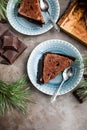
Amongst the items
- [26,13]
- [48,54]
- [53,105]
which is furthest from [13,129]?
[26,13]

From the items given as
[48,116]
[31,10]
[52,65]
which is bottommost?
[48,116]

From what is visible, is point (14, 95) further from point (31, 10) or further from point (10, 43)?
point (31, 10)

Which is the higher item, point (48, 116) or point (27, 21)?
point (27, 21)

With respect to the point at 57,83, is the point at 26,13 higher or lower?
higher

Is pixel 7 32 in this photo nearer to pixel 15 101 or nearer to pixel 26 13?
pixel 26 13

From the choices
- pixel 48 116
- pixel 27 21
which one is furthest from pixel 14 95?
pixel 27 21

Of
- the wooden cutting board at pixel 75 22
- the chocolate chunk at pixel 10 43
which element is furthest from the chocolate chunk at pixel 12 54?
the wooden cutting board at pixel 75 22
